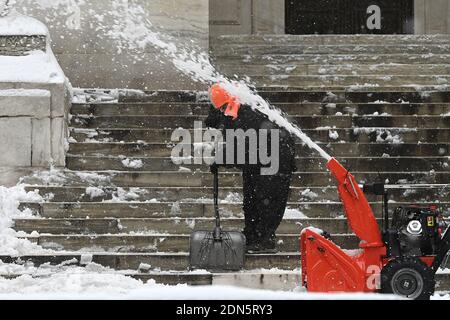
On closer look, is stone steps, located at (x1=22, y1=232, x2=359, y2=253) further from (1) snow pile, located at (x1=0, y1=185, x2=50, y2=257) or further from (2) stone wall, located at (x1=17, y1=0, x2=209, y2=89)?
(2) stone wall, located at (x1=17, y1=0, x2=209, y2=89)

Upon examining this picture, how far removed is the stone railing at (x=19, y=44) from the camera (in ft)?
35.7

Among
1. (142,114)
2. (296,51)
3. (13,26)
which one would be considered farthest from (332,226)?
(296,51)

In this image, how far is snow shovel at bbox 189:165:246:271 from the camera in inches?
308

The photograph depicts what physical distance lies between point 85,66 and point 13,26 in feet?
9.07

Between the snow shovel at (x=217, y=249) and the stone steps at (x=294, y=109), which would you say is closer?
the snow shovel at (x=217, y=249)

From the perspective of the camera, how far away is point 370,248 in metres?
6.91

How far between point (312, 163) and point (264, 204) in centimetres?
215

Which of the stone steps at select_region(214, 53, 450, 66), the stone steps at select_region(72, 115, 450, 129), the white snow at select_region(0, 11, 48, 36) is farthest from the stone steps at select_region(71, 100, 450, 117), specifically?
the stone steps at select_region(214, 53, 450, 66)

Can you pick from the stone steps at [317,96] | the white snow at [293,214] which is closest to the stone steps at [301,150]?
the white snow at [293,214]

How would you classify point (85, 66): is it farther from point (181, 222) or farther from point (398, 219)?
point (398, 219)

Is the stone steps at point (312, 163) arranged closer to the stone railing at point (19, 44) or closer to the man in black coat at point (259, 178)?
the stone railing at point (19, 44)

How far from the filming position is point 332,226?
9266 millimetres

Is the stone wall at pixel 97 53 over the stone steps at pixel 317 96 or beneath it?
over

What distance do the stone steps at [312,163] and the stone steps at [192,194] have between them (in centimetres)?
48
